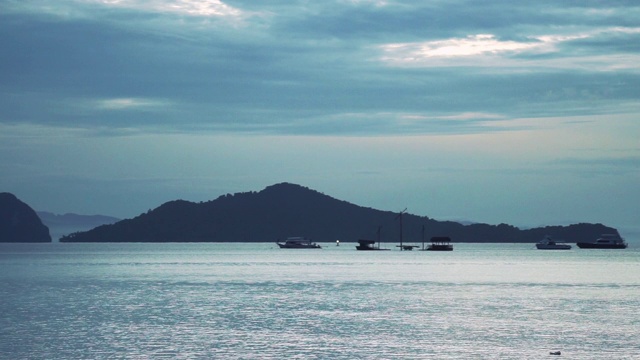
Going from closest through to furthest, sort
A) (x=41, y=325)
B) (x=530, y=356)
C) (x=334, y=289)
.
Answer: (x=530, y=356) < (x=41, y=325) < (x=334, y=289)

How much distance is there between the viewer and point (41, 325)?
244ft

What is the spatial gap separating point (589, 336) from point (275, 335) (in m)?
22.1

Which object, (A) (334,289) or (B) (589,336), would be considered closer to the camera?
(B) (589,336)

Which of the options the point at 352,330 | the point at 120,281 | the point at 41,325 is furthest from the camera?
the point at 120,281

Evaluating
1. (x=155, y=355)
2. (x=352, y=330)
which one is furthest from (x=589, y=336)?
(x=155, y=355)

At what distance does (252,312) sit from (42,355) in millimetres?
29896

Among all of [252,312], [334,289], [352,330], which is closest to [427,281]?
[334,289]

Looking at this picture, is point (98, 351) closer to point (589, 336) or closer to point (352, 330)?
point (352, 330)

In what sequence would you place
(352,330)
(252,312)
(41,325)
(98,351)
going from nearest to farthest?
(98,351) → (352,330) → (41,325) → (252,312)

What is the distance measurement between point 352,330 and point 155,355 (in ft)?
59.6

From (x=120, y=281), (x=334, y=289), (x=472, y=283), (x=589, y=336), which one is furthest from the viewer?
(x=120, y=281)

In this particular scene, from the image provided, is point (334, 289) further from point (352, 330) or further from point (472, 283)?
point (352, 330)

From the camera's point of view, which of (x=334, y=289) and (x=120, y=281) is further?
(x=120, y=281)

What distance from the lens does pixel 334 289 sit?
120688 millimetres
